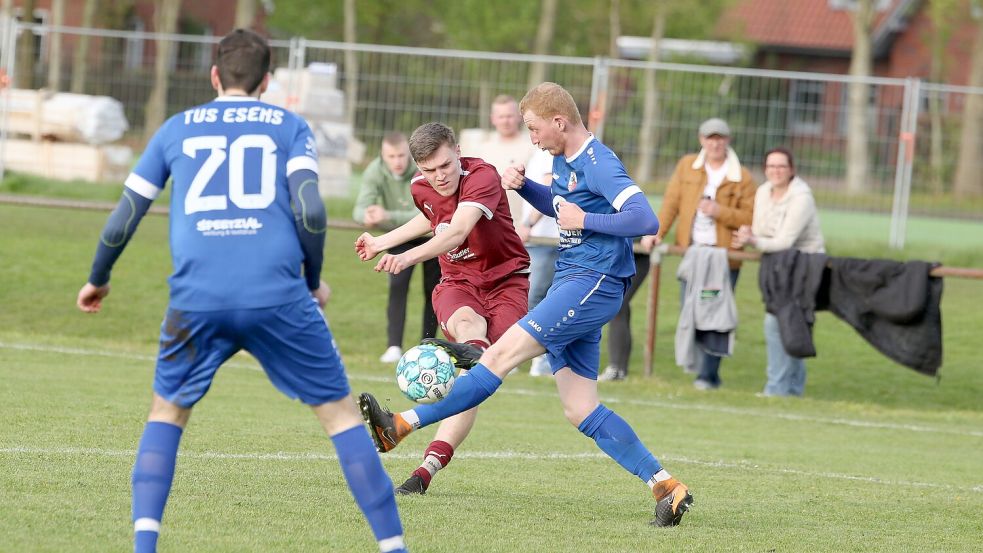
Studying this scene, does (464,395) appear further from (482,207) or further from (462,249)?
(462,249)

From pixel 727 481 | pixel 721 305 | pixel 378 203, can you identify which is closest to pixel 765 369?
pixel 721 305

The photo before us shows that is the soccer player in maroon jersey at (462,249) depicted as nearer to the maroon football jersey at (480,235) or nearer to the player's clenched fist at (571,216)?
the maroon football jersey at (480,235)

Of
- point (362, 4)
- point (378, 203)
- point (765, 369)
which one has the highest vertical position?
point (362, 4)

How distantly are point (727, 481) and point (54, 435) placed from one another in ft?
11.6

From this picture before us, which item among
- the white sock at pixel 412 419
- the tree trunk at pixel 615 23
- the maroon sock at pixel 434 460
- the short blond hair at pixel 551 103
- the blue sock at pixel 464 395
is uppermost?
the tree trunk at pixel 615 23

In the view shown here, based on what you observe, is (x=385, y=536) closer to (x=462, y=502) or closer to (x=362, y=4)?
(x=462, y=502)

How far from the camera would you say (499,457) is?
8.25 metres

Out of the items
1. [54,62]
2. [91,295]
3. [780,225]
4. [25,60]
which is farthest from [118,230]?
[54,62]

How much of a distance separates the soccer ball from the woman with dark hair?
607 centimetres

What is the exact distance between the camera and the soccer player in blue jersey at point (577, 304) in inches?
254

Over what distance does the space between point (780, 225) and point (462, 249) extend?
18.0ft

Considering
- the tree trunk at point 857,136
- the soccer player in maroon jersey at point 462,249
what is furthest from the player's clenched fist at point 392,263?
the tree trunk at point 857,136

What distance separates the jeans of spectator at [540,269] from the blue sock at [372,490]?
24.1 ft

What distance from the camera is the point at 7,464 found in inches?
264
